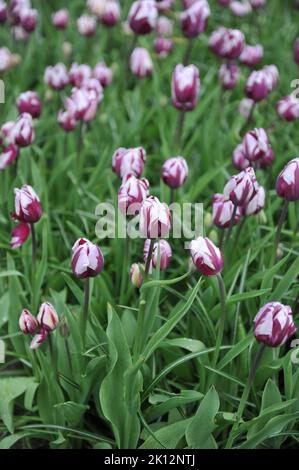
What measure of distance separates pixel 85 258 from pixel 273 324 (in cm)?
41

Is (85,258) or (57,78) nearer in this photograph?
(85,258)

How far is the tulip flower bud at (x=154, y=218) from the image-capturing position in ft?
4.71

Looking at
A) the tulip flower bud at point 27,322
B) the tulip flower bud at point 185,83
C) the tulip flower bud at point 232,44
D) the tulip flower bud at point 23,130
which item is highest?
the tulip flower bud at point 232,44

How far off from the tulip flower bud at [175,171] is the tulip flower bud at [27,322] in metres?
0.55

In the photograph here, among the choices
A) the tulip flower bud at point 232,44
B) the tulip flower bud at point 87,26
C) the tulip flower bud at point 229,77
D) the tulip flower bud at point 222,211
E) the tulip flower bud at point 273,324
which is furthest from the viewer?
the tulip flower bud at point 87,26

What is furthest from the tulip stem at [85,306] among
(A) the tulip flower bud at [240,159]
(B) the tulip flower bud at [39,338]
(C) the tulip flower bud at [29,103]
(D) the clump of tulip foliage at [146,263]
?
(C) the tulip flower bud at [29,103]

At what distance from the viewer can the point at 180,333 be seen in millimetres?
1972

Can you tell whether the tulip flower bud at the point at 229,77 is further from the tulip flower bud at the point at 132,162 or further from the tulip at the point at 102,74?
the tulip flower bud at the point at 132,162

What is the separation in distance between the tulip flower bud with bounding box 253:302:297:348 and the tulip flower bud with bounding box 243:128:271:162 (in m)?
0.65

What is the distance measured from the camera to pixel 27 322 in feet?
5.23

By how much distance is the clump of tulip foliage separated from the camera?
160cm

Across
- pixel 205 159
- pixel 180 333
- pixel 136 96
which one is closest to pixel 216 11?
pixel 136 96

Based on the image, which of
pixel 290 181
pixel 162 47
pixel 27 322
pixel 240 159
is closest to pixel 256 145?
pixel 240 159

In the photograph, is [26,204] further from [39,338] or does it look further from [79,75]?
[79,75]
